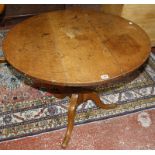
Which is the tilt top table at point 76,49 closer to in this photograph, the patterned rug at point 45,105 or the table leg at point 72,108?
the table leg at point 72,108

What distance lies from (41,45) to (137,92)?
92cm

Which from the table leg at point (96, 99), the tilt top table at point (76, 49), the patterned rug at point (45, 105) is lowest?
the patterned rug at point (45, 105)

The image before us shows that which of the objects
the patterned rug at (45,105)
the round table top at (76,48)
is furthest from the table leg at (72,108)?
the round table top at (76,48)

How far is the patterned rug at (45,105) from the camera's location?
1679mm

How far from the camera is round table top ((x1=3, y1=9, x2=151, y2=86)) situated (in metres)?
1.22

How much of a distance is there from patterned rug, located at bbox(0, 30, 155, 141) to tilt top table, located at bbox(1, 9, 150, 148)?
138 millimetres

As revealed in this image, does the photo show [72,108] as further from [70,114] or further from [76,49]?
[76,49]

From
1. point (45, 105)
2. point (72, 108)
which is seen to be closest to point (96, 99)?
point (72, 108)

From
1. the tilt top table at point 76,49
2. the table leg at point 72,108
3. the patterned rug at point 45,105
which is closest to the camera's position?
the tilt top table at point 76,49

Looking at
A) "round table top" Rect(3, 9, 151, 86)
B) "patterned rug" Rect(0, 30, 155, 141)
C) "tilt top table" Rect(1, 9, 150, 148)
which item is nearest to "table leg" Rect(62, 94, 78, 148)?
"tilt top table" Rect(1, 9, 150, 148)

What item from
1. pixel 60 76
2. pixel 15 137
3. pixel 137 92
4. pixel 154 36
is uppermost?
pixel 60 76
